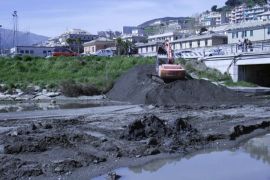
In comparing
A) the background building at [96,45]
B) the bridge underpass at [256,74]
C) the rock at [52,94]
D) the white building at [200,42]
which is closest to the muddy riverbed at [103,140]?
the rock at [52,94]

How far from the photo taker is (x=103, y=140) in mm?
18375

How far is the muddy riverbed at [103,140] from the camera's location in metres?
14.2

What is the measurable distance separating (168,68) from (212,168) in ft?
70.0

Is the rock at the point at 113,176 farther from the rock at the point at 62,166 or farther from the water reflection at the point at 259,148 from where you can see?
the water reflection at the point at 259,148

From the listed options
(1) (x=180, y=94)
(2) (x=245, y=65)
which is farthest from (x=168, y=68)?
(2) (x=245, y=65)

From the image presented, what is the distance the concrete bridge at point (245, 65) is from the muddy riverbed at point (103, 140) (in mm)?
18460

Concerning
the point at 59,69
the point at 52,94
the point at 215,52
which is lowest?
the point at 52,94

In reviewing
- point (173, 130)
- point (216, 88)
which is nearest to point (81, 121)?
Result: point (173, 130)

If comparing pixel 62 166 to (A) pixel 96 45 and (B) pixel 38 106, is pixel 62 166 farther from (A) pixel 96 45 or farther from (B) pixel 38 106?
(A) pixel 96 45

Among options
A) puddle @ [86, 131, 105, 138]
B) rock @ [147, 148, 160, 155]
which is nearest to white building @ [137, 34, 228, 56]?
puddle @ [86, 131, 105, 138]

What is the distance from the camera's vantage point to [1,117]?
28219 mm

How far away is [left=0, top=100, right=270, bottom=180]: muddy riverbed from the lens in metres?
14.2

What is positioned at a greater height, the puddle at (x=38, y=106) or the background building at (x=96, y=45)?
the background building at (x=96, y=45)

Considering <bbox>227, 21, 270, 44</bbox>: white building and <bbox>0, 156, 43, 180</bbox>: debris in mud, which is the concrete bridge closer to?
<bbox>227, 21, 270, 44</bbox>: white building
